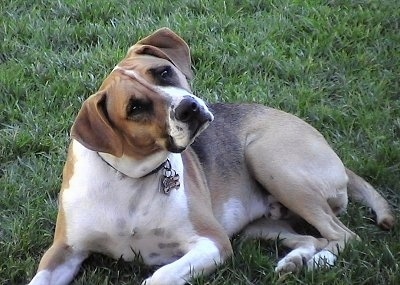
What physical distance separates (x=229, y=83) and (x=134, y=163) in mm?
2335

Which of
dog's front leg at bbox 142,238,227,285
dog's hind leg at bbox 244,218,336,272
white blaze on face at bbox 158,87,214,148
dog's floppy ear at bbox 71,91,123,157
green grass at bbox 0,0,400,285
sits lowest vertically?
green grass at bbox 0,0,400,285

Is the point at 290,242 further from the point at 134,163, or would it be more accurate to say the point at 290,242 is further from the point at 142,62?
the point at 142,62

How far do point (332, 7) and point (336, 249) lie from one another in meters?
3.64

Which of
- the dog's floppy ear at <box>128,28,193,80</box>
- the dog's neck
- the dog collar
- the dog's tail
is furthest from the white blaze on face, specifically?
the dog's tail

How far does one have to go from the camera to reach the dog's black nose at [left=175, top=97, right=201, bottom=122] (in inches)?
156

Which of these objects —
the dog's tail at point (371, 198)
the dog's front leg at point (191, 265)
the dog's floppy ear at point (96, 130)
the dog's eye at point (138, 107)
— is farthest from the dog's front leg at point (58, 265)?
the dog's tail at point (371, 198)

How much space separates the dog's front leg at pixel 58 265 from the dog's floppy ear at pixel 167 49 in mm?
1098

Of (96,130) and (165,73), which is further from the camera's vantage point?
(165,73)

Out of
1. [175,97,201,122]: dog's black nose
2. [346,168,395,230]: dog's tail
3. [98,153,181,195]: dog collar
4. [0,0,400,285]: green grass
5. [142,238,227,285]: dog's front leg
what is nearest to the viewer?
[175,97,201,122]: dog's black nose

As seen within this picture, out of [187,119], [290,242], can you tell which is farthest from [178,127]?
[290,242]

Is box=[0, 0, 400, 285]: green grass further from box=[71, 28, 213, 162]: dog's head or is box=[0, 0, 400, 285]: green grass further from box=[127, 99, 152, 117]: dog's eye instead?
box=[127, 99, 152, 117]: dog's eye

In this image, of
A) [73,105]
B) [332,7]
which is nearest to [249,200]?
[73,105]

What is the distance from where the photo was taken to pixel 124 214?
427cm

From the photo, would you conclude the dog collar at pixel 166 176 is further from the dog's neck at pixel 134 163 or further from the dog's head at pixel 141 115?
the dog's head at pixel 141 115
